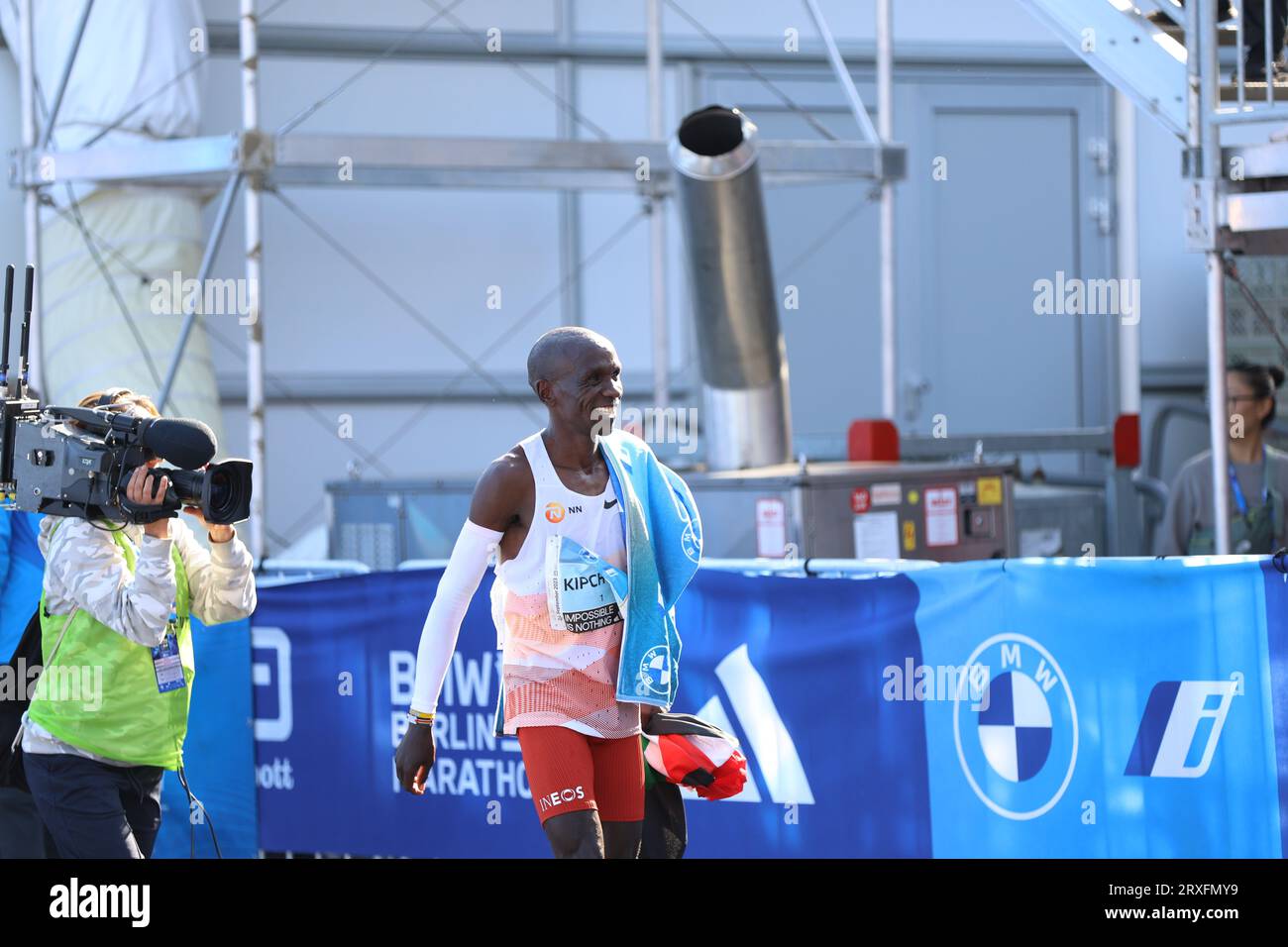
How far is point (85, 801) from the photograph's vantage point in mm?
Result: 5258

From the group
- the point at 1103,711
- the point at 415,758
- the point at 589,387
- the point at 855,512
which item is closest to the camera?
the point at 415,758

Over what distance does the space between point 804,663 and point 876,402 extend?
876 cm

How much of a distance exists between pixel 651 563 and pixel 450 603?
1.90 feet

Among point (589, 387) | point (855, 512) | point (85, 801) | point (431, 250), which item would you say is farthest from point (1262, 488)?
point (431, 250)

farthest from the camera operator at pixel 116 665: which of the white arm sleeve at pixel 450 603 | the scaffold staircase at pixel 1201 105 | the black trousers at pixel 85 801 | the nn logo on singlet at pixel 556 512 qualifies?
the scaffold staircase at pixel 1201 105

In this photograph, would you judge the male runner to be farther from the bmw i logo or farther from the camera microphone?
the camera microphone

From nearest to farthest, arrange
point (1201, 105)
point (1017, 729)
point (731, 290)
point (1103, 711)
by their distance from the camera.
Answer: point (1103, 711) → point (1017, 729) → point (1201, 105) → point (731, 290)

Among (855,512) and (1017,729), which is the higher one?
(855,512)

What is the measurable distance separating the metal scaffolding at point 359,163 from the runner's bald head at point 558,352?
17.4 ft

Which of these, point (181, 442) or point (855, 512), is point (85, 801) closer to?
point (181, 442)

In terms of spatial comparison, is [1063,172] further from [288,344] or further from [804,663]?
[804,663]

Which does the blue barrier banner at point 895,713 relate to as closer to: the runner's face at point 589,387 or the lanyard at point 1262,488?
the runner's face at point 589,387

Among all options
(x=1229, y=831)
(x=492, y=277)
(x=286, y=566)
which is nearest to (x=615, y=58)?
(x=492, y=277)

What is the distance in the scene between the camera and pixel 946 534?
978cm
